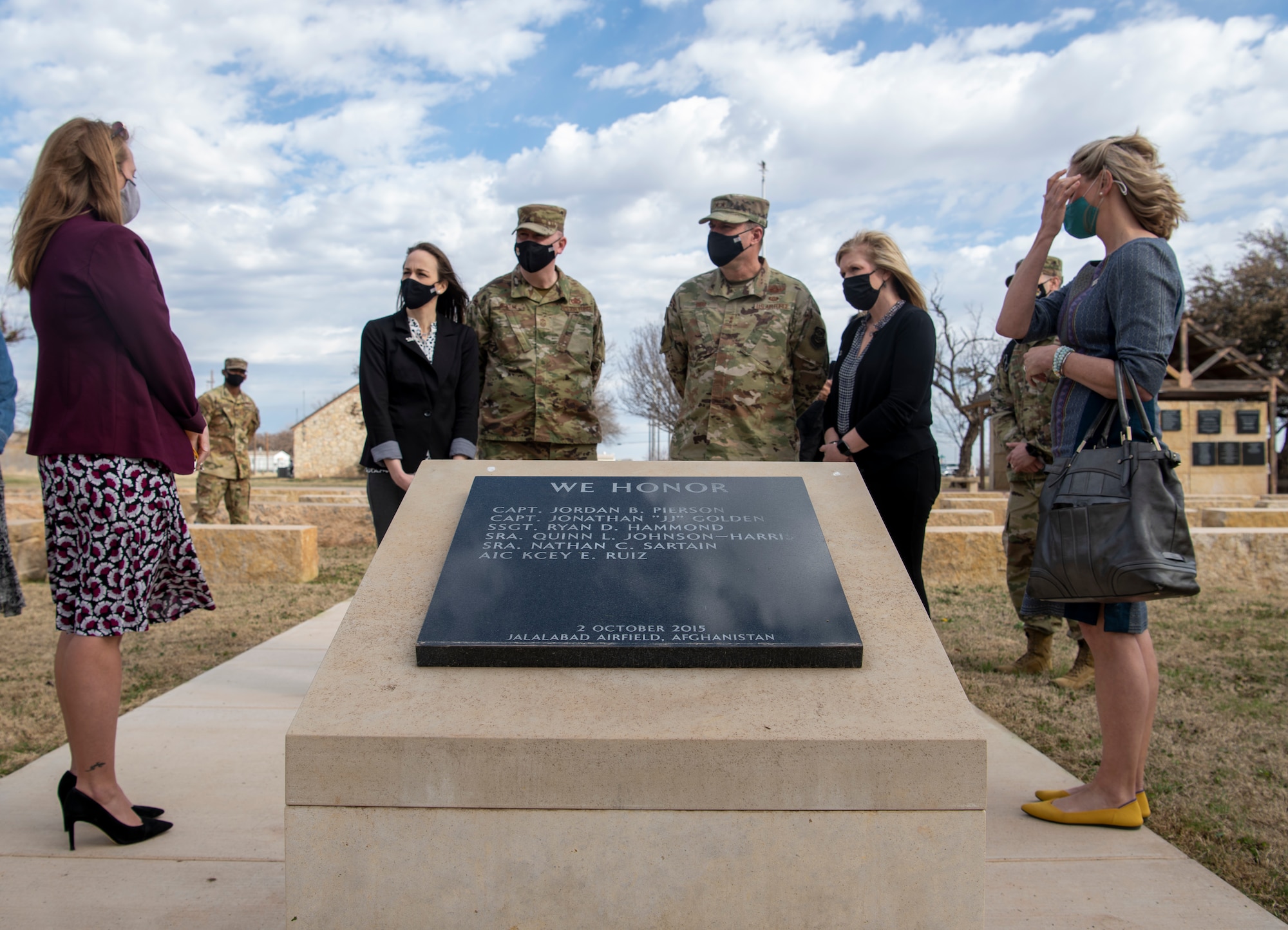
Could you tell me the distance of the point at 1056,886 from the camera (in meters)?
2.44

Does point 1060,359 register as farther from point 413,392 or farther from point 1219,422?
point 1219,422

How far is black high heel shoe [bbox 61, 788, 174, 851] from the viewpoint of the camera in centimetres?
261

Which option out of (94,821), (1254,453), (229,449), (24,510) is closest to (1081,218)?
(94,821)

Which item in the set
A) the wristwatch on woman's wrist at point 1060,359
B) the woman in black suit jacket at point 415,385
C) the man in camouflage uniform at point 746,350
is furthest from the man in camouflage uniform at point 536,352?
the wristwatch on woman's wrist at point 1060,359

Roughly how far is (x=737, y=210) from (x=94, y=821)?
3.20 metres

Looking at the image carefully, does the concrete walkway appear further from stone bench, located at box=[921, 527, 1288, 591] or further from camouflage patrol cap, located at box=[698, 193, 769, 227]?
stone bench, located at box=[921, 527, 1288, 591]

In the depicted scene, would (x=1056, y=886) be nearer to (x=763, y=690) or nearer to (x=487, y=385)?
(x=763, y=690)

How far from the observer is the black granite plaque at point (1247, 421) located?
24.0 meters

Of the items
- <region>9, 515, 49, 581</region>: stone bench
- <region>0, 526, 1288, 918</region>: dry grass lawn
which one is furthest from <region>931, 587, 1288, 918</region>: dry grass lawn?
<region>9, 515, 49, 581</region>: stone bench

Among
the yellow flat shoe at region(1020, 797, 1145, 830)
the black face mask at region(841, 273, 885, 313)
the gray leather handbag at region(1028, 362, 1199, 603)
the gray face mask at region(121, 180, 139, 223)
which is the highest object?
the gray face mask at region(121, 180, 139, 223)

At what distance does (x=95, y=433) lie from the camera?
8.40 feet

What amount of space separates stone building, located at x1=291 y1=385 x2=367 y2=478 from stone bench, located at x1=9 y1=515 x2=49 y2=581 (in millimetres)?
41217

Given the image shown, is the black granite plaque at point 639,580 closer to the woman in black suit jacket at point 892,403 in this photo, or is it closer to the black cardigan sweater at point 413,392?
the woman in black suit jacket at point 892,403

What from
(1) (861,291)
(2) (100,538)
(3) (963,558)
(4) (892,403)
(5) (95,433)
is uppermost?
(1) (861,291)
